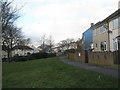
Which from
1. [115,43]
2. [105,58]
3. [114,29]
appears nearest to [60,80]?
[105,58]

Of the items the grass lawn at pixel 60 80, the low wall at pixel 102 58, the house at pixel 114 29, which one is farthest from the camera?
the house at pixel 114 29

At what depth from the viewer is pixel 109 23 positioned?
32156 mm

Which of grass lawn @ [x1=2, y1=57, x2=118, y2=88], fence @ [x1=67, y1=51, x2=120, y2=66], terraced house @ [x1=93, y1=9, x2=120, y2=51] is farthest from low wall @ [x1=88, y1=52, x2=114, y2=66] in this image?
grass lawn @ [x1=2, y1=57, x2=118, y2=88]

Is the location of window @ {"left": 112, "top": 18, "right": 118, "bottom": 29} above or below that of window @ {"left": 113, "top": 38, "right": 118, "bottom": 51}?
above

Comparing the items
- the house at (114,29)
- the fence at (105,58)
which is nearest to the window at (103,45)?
the house at (114,29)

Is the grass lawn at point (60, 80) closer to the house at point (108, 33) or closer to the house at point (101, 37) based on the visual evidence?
the house at point (108, 33)

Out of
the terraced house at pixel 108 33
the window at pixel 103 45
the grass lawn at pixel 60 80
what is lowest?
the grass lawn at pixel 60 80

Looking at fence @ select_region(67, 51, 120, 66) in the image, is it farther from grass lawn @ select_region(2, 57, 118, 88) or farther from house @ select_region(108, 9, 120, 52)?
grass lawn @ select_region(2, 57, 118, 88)

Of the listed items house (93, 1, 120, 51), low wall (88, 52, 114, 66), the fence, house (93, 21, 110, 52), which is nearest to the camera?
the fence

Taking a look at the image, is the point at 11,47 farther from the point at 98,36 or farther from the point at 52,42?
the point at 52,42

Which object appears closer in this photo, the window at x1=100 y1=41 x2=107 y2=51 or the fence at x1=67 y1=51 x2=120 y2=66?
the fence at x1=67 y1=51 x2=120 y2=66

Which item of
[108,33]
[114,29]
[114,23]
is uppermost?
[114,23]

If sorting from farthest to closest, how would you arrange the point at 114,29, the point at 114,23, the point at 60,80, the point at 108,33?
the point at 108,33, the point at 114,29, the point at 114,23, the point at 60,80

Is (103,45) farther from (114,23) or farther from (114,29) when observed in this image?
(114,23)
